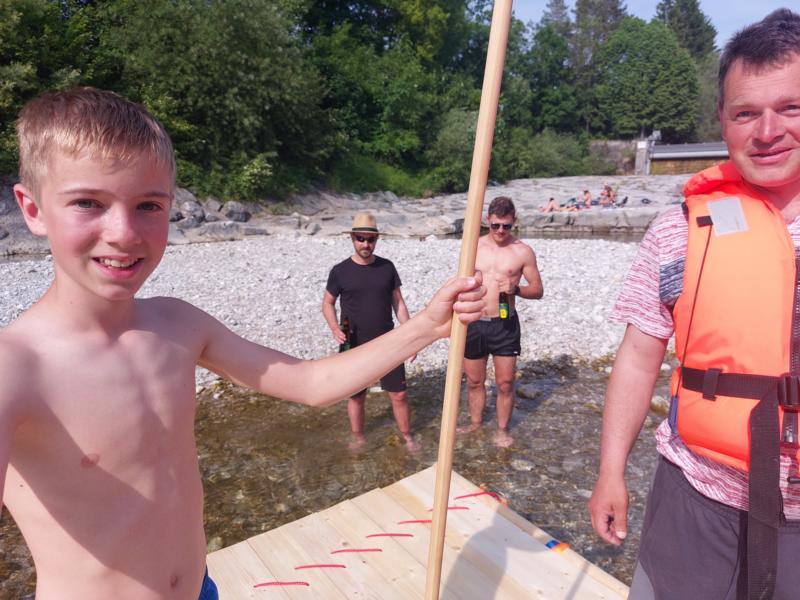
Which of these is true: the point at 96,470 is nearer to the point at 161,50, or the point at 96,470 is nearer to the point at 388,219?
the point at 388,219

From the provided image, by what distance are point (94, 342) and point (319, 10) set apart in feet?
124

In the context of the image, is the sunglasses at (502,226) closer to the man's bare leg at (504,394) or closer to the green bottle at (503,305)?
the green bottle at (503,305)

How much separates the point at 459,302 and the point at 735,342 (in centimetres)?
86

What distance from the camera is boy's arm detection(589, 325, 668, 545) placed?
205cm

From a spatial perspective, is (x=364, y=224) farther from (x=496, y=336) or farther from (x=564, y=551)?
(x=564, y=551)

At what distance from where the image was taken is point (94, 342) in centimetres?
156

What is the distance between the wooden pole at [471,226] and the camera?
1586mm

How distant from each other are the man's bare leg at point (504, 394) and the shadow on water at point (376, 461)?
0.33 ft

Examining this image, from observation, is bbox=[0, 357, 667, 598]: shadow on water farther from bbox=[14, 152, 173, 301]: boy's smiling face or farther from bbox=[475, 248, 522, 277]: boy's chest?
bbox=[14, 152, 173, 301]: boy's smiling face

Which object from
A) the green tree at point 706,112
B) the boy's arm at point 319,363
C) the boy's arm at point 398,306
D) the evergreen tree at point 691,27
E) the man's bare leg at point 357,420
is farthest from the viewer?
the evergreen tree at point 691,27

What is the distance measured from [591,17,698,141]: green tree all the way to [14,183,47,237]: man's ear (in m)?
58.3

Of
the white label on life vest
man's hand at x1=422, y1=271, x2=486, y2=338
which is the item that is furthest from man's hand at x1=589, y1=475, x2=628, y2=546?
the white label on life vest

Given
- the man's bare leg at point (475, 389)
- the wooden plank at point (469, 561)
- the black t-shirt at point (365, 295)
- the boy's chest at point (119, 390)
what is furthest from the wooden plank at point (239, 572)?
the man's bare leg at point (475, 389)

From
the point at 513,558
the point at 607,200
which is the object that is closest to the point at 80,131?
the point at 513,558
